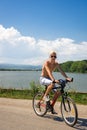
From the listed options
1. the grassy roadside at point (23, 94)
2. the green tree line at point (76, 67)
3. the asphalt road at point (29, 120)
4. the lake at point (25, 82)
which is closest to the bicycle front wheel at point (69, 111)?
the asphalt road at point (29, 120)

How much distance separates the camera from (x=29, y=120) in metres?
7.83

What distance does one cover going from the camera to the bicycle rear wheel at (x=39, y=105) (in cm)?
850

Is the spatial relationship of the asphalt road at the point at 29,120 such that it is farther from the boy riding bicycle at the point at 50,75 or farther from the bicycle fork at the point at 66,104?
the boy riding bicycle at the point at 50,75

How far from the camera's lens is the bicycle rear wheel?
8500 mm

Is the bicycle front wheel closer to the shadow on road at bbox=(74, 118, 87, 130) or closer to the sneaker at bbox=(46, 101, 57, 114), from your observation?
the shadow on road at bbox=(74, 118, 87, 130)

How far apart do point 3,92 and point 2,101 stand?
125 inches

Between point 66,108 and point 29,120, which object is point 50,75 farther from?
point 29,120

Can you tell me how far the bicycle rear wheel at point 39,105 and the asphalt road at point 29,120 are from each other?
13 centimetres

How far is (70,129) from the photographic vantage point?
6.93 meters

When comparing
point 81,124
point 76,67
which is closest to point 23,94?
point 81,124

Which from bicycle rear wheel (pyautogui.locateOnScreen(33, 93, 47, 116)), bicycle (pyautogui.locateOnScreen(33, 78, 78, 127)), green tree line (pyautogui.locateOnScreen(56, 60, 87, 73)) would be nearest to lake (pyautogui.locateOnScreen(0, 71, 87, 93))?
bicycle rear wheel (pyautogui.locateOnScreen(33, 93, 47, 116))

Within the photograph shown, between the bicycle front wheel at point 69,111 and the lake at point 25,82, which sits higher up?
the lake at point 25,82

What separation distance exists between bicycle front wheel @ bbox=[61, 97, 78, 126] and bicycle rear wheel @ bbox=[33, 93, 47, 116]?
884 millimetres

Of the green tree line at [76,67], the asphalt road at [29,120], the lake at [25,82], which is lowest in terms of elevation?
the asphalt road at [29,120]
